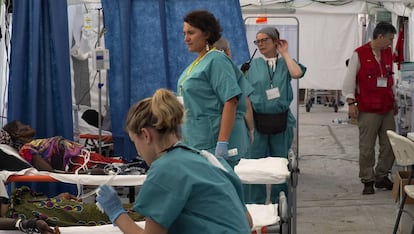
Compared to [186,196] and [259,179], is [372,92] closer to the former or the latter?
[259,179]

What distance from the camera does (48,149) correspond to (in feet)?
18.0

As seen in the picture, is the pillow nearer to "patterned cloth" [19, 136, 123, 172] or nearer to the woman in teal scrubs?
"patterned cloth" [19, 136, 123, 172]

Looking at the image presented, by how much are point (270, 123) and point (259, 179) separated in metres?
1.57

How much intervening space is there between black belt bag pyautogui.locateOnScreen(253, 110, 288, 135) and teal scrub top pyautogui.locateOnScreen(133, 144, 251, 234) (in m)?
3.61

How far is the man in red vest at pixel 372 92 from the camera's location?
6.54 meters

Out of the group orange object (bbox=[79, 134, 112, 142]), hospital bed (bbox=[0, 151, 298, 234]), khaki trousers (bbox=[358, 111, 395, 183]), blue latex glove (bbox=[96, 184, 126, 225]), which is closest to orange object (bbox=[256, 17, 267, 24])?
khaki trousers (bbox=[358, 111, 395, 183])

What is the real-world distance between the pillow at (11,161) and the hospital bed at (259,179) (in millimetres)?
139

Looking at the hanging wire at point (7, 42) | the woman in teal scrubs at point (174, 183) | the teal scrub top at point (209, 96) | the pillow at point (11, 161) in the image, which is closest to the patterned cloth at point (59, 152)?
the pillow at point (11, 161)

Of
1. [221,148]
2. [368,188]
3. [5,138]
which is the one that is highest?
[221,148]

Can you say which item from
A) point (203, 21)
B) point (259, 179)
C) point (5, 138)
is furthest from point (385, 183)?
point (203, 21)

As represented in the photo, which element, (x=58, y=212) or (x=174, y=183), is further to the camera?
(x=58, y=212)

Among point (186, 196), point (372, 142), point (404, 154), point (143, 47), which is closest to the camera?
point (186, 196)

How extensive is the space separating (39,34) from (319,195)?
3008 millimetres

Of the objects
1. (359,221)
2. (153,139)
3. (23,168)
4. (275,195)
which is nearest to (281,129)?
(275,195)
